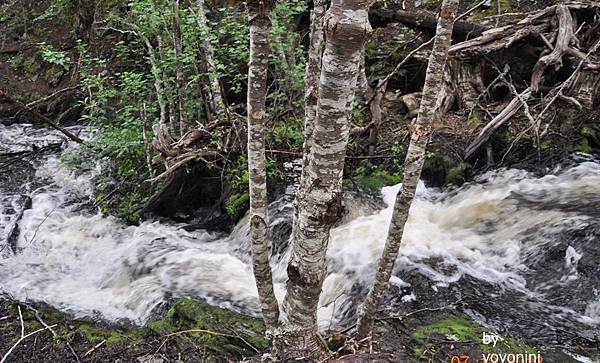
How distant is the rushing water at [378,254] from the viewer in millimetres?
5156

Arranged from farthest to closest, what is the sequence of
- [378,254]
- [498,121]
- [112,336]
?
[498,121], [378,254], [112,336]

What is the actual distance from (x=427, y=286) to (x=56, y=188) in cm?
744

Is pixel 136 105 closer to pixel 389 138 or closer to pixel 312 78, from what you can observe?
pixel 389 138

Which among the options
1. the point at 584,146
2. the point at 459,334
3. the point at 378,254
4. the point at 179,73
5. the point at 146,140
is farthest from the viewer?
the point at 146,140

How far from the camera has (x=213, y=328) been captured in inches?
190

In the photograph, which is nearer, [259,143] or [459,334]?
[259,143]

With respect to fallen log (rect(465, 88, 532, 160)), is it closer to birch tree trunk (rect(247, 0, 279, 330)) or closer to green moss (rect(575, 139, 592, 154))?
green moss (rect(575, 139, 592, 154))

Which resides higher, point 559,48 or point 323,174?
point 559,48

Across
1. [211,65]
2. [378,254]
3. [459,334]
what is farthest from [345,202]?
[459,334]

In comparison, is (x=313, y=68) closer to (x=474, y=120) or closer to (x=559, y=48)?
(x=474, y=120)

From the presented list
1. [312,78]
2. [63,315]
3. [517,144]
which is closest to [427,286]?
[312,78]

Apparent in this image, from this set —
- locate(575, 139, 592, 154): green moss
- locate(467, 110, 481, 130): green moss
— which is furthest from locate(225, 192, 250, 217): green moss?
locate(575, 139, 592, 154): green moss

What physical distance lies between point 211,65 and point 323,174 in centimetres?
520

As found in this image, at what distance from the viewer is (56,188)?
9250 millimetres
